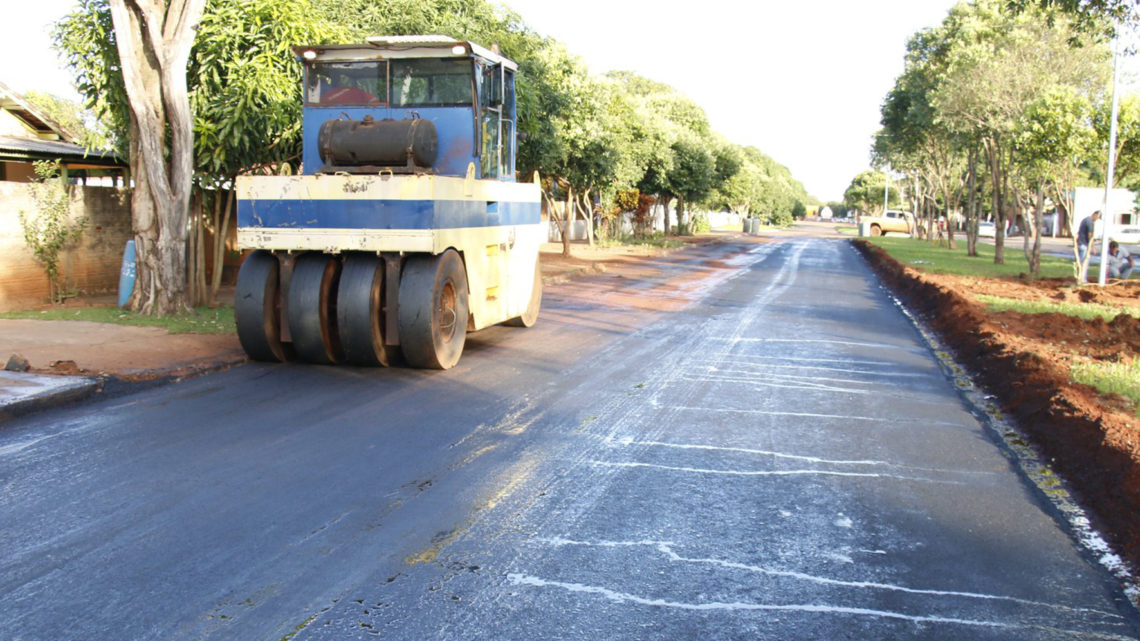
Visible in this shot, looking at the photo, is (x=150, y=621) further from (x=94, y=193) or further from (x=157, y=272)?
(x=94, y=193)

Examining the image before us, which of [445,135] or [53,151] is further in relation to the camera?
[53,151]

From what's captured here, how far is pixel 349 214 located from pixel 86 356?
3.25 meters

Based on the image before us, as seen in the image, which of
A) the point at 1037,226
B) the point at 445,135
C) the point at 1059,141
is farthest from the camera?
the point at 1037,226

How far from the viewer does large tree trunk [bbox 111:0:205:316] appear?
41.1ft

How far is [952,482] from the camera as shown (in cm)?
637

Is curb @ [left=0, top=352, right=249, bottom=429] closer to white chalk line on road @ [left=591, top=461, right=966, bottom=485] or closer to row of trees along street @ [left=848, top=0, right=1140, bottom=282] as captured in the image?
white chalk line on road @ [left=591, top=461, right=966, bottom=485]

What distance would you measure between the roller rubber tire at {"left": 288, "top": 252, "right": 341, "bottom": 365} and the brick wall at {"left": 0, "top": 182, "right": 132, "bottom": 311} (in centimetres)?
650

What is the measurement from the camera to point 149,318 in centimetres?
1277

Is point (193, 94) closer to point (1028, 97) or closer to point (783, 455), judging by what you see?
point (783, 455)

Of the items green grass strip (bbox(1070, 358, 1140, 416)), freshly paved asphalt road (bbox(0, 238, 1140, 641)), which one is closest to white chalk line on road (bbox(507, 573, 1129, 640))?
freshly paved asphalt road (bbox(0, 238, 1140, 641))

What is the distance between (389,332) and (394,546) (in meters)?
5.12

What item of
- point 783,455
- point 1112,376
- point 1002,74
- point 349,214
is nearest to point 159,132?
point 349,214

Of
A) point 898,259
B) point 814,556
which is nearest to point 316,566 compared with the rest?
point 814,556

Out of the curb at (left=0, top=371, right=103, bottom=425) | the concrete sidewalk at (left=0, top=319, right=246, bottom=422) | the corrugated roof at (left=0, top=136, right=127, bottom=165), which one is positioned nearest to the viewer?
the curb at (left=0, top=371, right=103, bottom=425)
